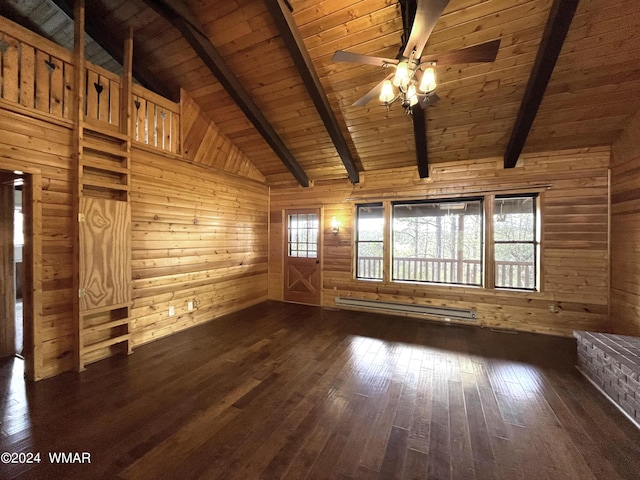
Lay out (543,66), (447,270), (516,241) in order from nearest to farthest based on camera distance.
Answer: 1. (543,66)
2. (516,241)
3. (447,270)

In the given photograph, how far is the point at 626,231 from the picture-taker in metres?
3.41

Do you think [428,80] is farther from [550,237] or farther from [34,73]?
[34,73]

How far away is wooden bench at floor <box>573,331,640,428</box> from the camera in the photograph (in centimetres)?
213

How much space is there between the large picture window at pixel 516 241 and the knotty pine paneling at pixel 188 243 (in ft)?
15.7

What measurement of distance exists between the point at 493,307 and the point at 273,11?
5.25 m

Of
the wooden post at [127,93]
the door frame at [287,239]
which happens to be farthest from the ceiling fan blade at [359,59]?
the door frame at [287,239]

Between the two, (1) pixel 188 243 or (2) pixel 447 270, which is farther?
(2) pixel 447 270

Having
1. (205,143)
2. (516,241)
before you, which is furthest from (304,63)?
(516,241)

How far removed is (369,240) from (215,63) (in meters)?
3.98

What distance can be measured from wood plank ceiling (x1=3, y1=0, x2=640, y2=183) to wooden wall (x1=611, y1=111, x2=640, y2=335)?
0.98ft

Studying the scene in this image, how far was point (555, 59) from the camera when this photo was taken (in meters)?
2.68

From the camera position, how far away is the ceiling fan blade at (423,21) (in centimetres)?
171

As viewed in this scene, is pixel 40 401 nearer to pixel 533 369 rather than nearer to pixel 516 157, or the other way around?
pixel 533 369

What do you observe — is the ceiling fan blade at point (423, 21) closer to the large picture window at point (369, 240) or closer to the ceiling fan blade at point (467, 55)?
the ceiling fan blade at point (467, 55)
